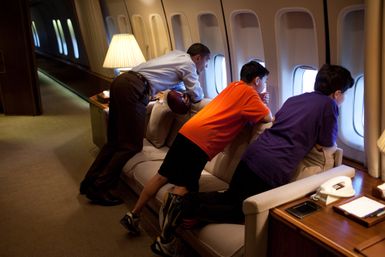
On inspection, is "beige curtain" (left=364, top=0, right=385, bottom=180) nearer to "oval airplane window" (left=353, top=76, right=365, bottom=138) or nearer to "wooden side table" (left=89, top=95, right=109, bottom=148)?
"oval airplane window" (left=353, top=76, right=365, bottom=138)

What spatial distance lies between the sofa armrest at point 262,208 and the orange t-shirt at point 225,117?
0.68 m

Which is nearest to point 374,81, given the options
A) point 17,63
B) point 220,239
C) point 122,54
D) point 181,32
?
point 220,239

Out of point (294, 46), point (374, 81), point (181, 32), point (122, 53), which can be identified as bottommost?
point (374, 81)

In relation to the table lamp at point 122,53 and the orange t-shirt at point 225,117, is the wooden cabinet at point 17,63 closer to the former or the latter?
the table lamp at point 122,53

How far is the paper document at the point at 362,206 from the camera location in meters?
1.96

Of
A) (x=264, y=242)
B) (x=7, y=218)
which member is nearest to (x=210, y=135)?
(x=264, y=242)

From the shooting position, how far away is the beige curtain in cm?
213

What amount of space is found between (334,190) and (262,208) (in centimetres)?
45

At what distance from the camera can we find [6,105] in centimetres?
722

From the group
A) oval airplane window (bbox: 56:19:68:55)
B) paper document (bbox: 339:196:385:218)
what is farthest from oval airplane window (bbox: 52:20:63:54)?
paper document (bbox: 339:196:385:218)

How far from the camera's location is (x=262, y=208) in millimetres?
2014

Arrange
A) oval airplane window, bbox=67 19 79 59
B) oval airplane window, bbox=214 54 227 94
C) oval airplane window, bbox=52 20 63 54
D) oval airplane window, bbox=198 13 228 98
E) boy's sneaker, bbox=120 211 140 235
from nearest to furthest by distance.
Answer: boy's sneaker, bbox=120 211 140 235 → oval airplane window, bbox=198 13 228 98 → oval airplane window, bbox=214 54 227 94 → oval airplane window, bbox=67 19 79 59 → oval airplane window, bbox=52 20 63 54

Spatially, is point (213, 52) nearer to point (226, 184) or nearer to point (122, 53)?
point (122, 53)

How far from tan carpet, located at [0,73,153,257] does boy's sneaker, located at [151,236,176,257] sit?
0.32 meters
